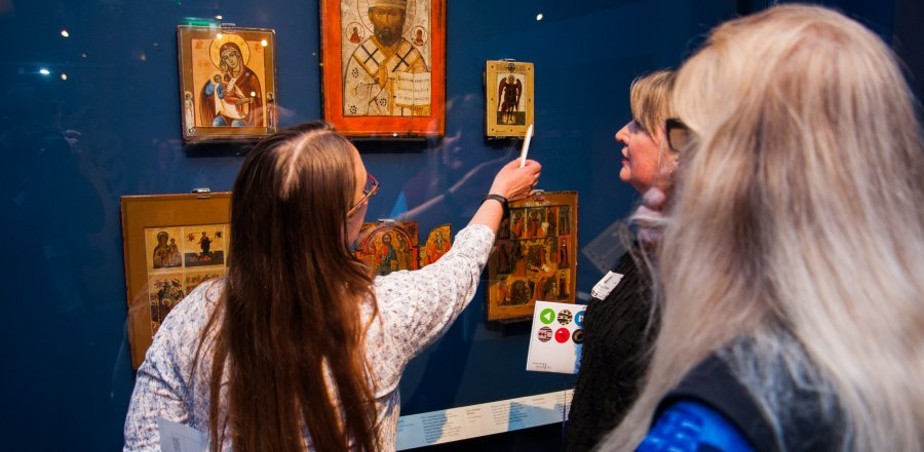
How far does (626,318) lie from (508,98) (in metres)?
1.17

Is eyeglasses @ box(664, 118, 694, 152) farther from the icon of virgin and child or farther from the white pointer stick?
the icon of virgin and child

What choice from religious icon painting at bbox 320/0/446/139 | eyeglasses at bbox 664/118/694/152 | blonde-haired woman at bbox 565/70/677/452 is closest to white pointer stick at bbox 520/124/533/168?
religious icon painting at bbox 320/0/446/139

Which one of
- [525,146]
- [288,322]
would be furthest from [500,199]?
[288,322]

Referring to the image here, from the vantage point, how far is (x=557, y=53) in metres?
2.59

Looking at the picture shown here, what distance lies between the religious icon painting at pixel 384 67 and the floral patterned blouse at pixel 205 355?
2.95 ft

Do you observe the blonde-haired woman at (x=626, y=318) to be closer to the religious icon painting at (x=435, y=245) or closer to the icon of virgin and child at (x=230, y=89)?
the religious icon painting at (x=435, y=245)

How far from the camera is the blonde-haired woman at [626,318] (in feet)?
5.19

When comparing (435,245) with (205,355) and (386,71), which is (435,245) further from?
(205,355)

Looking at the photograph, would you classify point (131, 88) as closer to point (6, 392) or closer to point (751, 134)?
point (6, 392)

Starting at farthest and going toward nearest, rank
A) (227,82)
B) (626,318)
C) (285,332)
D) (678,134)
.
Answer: (227,82)
(626,318)
(285,332)
(678,134)

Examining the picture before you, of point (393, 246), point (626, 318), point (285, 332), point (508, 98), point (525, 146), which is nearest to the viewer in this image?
point (285, 332)

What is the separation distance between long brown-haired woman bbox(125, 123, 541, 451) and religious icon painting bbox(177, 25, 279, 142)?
736 millimetres

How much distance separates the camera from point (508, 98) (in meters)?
2.49

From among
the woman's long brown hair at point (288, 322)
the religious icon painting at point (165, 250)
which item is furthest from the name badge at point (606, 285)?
the religious icon painting at point (165, 250)
